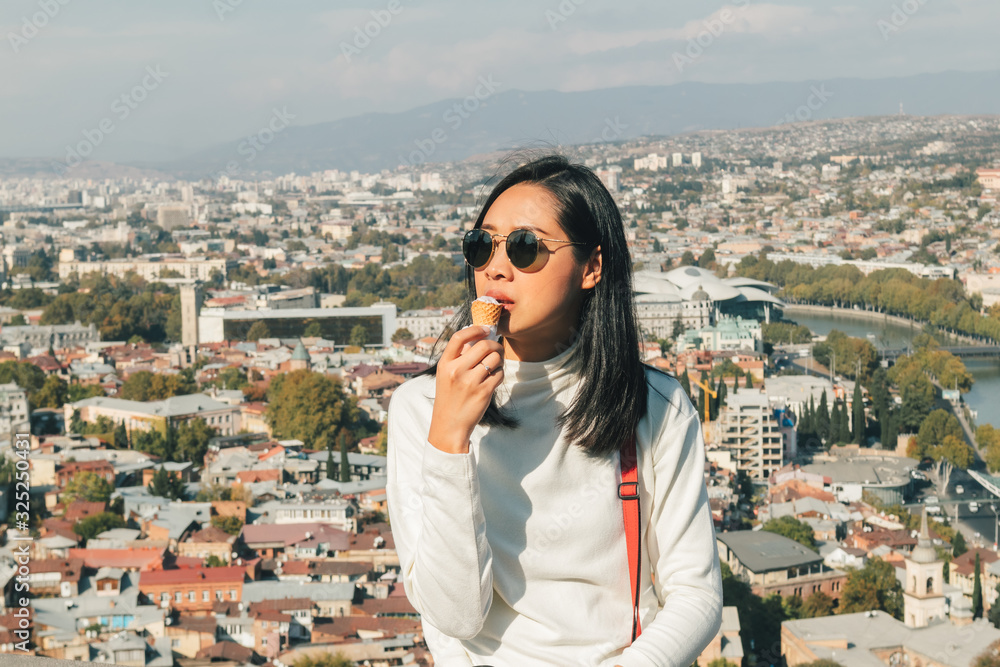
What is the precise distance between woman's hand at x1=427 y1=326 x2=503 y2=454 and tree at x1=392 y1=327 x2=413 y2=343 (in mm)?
14014

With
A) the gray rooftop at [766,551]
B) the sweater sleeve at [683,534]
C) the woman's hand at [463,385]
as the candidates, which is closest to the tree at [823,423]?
the gray rooftop at [766,551]

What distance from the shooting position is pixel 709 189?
114ft

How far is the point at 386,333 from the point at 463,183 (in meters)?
20.3

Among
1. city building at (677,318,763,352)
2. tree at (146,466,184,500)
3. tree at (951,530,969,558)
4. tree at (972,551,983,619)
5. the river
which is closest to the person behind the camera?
tree at (972,551,983,619)

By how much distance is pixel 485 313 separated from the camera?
1.62 feet

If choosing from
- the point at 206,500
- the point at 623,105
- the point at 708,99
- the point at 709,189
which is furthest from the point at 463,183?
the point at 206,500

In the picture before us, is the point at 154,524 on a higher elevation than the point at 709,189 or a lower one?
lower

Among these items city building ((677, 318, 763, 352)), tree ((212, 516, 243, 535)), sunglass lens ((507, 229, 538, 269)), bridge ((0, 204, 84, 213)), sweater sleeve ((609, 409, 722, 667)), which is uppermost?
bridge ((0, 204, 84, 213))

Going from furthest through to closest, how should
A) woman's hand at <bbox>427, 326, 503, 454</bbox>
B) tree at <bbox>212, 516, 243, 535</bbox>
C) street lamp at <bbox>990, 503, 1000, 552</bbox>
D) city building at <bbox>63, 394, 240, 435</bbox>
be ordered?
city building at <bbox>63, 394, 240, 435</bbox> → street lamp at <bbox>990, 503, 1000, 552</bbox> → tree at <bbox>212, 516, 243, 535</bbox> → woman's hand at <bbox>427, 326, 503, 454</bbox>

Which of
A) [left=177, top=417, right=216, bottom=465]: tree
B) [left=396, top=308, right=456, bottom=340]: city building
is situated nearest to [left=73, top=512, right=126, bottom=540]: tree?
[left=177, top=417, right=216, bottom=465]: tree

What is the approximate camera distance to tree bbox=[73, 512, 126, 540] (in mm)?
5992

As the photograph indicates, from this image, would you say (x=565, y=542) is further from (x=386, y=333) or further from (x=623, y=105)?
(x=623, y=105)

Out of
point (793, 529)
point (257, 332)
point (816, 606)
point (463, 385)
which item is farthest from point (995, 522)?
point (257, 332)

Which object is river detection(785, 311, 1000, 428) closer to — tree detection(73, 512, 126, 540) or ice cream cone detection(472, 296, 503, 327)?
tree detection(73, 512, 126, 540)
